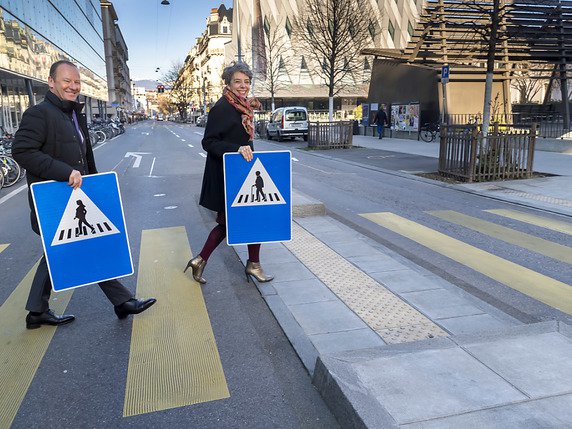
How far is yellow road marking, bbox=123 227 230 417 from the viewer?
110 inches

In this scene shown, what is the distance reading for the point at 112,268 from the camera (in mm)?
3695

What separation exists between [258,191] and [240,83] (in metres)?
0.99

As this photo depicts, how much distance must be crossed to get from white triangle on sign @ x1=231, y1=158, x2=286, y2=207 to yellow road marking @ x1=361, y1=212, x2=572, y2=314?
7.95 feet

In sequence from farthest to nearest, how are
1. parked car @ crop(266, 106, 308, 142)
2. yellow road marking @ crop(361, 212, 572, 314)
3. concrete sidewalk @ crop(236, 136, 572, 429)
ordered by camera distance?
parked car @ crop(266, 106, 308, 142) < yellow road marking @ crop(361, 212, 572, 314) < concrete sidewalk @ crop(236, 136, 572, 429)

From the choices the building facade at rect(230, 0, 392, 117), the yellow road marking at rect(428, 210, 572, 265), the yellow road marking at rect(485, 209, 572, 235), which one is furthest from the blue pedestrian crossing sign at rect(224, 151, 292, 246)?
the building facade at rect(230, 0, 392, 117)

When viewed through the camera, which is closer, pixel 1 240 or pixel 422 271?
pixel 422 271

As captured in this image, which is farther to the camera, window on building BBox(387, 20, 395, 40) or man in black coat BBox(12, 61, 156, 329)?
window on building BBox(387, 20, 395, 40)

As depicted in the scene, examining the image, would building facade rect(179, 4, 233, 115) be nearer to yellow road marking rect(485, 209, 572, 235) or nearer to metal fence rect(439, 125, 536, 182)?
metal fence rect(439, 125, 536, 182)

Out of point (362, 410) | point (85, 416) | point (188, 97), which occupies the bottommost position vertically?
point (85, 416)

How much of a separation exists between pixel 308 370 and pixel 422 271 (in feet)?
7.52

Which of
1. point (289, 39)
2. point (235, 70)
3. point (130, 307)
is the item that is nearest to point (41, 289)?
point (130, 307)

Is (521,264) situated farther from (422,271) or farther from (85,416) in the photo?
(85,416)

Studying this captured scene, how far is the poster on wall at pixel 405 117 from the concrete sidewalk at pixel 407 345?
21115 mm

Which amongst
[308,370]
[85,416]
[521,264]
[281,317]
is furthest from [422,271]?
[85,416]
